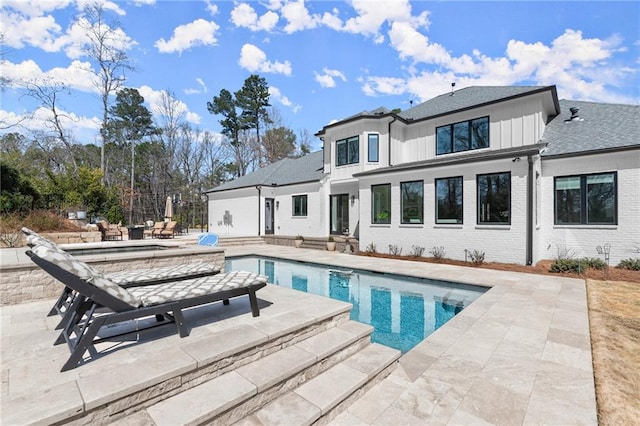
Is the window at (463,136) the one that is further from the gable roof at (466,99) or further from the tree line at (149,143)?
the tree line at (149,143)

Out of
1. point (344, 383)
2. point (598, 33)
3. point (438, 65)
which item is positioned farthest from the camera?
point (438, 65)

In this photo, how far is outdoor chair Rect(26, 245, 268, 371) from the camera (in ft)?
7.82

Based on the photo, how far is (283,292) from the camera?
494cm

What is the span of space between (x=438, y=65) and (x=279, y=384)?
58.5 ft

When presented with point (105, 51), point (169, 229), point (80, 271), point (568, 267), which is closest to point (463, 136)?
point (568, 267)

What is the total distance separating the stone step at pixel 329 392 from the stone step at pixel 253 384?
6 cm

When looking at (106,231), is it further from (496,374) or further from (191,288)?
(496,374)

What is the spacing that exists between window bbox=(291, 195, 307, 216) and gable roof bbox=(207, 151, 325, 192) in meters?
0.99

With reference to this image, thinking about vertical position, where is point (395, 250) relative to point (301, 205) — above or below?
below

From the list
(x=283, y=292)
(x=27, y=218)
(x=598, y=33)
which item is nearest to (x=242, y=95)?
(x=27, y=218)

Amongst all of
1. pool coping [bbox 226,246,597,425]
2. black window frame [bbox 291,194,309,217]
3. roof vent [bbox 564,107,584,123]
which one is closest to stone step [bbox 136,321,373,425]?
pool coping [bbox 226,246,597,425]

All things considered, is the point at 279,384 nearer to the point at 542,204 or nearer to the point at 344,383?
the point at 344,383

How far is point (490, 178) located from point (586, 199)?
318 cm

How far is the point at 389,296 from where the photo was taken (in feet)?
24.4
